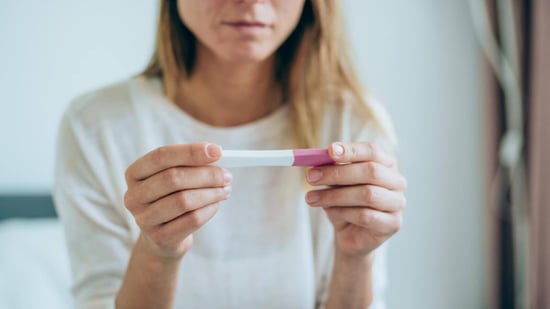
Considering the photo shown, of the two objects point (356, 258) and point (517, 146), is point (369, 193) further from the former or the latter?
point (517, 146)

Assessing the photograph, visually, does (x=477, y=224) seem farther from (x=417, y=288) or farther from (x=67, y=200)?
(x=67, y=200)

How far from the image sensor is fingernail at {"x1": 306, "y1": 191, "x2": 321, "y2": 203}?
681 millimetres

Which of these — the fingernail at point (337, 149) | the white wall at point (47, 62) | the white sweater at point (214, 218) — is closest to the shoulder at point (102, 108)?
the white sweater at point (214, 218)

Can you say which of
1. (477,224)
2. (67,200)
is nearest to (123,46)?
(67,200)

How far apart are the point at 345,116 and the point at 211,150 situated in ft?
1.38

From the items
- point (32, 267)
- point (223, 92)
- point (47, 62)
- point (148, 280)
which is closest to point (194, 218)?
point (148, 280)

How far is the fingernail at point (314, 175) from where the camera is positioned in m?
0.65

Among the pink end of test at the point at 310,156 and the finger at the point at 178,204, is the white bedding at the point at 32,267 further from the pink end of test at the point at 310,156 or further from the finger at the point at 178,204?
the pink end of test at the point at 310,156

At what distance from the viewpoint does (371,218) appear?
0.68 metres

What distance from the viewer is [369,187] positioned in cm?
67

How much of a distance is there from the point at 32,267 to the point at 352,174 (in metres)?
1.02

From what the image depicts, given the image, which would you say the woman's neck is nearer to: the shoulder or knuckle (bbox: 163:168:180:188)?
the shoulder

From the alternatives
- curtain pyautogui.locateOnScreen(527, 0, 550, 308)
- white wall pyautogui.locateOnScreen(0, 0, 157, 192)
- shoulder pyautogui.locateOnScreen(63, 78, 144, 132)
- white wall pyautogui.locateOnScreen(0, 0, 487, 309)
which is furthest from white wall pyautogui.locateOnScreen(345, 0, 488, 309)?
shoulder pyautogui.locateOnScreen(63, 78, 144, 132)

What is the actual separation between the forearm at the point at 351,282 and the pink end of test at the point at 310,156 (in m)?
0.20
